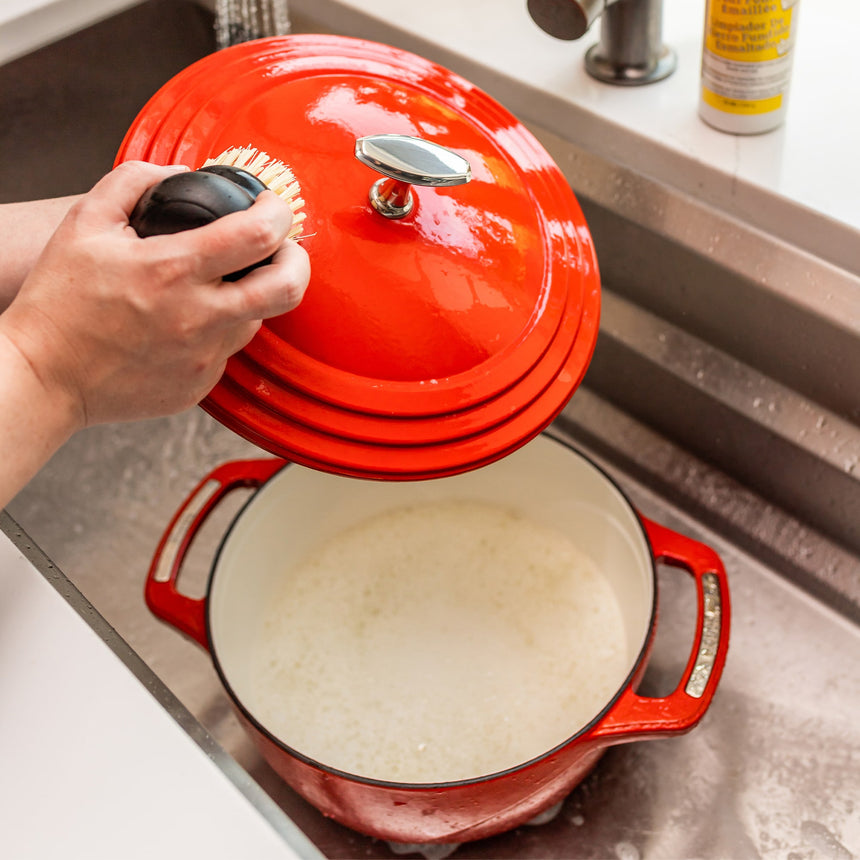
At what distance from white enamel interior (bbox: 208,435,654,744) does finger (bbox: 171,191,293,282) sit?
1.19 ft

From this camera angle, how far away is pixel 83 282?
1.31ft

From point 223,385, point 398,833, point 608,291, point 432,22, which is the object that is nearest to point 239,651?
point 398,833

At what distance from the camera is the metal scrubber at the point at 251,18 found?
92cm

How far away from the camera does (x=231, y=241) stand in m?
0.38

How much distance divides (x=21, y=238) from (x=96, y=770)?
37cm

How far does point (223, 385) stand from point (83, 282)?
0.09 meters

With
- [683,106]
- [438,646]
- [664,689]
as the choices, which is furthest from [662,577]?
[683,106]

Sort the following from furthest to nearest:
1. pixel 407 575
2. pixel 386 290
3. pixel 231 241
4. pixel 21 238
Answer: pixel 407 575
pixel 21 238
pixel 386 290
pixel 231 241

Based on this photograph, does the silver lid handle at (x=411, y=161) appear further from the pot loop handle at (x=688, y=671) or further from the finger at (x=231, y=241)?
the pot loop handle at (x=688, y=671)

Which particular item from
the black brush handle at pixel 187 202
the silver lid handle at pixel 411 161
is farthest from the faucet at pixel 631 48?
the black brush handle at pixel 187 202

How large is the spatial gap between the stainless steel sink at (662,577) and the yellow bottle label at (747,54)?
3.8 inches

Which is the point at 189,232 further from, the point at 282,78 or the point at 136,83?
the point at 136,83

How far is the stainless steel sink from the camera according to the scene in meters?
0.73

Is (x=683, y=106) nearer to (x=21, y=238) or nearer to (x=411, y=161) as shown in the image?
(x=411, y=161)
